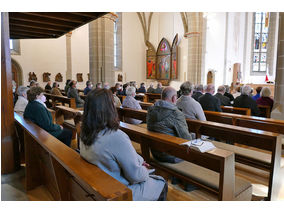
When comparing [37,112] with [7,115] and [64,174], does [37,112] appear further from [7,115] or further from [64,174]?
[64,174]

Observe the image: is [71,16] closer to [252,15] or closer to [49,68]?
[49,68]

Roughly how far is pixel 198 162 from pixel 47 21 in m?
4.15

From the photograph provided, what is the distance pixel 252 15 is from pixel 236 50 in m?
3.41

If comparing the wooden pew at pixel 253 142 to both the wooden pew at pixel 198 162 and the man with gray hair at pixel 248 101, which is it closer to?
the wooden pew at pixel 198 162

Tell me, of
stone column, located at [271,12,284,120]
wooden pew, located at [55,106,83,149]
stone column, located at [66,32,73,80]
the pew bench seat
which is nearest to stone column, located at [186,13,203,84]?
stone column, located at [66,32,73,80]

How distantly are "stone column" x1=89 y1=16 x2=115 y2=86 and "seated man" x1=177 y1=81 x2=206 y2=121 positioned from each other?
651cm

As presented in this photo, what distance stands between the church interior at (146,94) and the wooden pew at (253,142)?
0.5 inches

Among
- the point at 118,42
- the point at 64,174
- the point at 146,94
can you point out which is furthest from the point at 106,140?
the point at 118,42

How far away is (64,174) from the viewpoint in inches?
75.8

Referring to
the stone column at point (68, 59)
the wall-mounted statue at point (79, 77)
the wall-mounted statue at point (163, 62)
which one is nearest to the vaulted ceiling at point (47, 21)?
the stone column at point (68, 59)

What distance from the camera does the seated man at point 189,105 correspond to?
3369 millimetres

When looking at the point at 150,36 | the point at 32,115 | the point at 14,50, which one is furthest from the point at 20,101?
the point at 150,36

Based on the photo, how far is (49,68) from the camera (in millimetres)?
13719

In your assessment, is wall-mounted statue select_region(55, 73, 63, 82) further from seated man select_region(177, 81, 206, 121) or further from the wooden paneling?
seated man select_region(177, 81, 206, 121)
